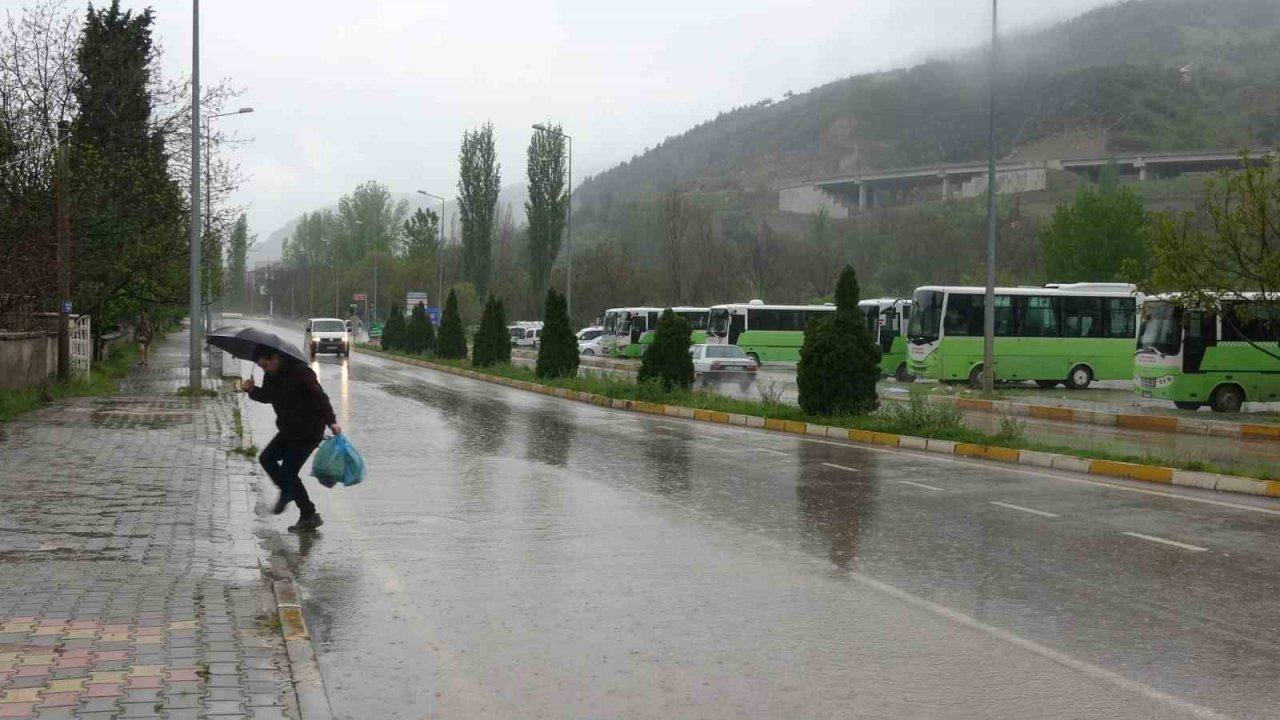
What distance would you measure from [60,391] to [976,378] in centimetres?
2535

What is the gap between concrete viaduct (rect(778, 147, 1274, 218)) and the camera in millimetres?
137750

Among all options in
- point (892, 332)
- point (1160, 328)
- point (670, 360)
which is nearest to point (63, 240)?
point (670, 360)

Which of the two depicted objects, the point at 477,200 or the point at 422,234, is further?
the point at 422,234

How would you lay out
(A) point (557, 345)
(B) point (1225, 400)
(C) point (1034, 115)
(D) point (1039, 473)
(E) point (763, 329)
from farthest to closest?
(C) point (1034, 115) < (E) point (763, 329) < (A) point (557, 345) < (B) point (1225, 400) < (D) point (1039, 473)

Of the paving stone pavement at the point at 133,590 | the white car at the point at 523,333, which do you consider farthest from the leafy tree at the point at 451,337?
the paving stone pavement at the point at 133,590

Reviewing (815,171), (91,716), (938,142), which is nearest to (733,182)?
(815,171)

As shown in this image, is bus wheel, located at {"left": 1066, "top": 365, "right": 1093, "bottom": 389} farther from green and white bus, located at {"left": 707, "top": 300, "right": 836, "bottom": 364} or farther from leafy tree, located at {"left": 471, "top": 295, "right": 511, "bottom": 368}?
leafy tree, located at {"left": 471, "top": 295, "right": 511, "bottom": 368}

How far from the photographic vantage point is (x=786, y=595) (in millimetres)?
7395

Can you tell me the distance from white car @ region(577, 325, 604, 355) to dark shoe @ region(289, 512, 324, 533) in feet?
190

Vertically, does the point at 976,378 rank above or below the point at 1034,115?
below

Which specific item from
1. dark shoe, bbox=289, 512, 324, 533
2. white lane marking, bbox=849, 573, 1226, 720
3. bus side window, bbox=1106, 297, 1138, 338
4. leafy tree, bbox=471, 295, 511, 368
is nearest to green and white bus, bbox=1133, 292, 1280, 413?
bus side window, bbox=1106, 297, 1138, 338

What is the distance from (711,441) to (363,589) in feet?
36.3

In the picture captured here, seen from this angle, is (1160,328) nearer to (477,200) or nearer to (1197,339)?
(1197,339)

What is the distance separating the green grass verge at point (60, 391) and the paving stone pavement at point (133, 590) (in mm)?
5693
